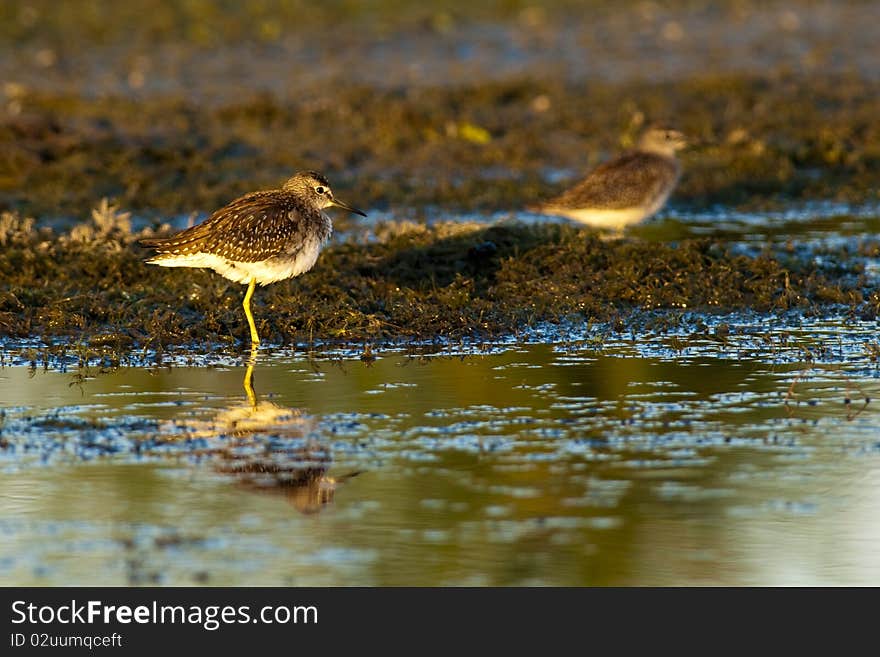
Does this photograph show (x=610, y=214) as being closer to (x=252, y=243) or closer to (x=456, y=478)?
(x=252, y=243)

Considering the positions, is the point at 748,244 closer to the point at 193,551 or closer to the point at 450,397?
the point at 450,397

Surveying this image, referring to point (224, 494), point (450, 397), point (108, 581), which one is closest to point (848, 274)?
point (450, 397)

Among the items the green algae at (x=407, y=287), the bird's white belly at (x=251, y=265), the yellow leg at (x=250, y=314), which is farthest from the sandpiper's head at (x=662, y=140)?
the yellow leg at (x=250, y=314)

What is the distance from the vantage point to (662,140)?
1619 cm

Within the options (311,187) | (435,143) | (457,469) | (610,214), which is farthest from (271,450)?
(435,143)

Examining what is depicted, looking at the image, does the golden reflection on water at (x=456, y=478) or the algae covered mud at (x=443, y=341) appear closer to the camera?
the golden reflection on water at (x=456, y=478)

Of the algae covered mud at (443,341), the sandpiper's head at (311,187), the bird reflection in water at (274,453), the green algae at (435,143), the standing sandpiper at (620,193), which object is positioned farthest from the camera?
the green algae at (435,143)

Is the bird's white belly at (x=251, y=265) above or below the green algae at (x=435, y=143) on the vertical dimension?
below

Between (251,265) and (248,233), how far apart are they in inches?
9.4

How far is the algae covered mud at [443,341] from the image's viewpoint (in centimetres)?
736

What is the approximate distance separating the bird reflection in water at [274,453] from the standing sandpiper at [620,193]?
6086 millimetres

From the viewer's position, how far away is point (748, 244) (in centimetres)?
1538

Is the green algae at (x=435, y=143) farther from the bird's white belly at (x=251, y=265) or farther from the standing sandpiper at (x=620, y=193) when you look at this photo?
the bird's white belly at (x=251, y=265)
